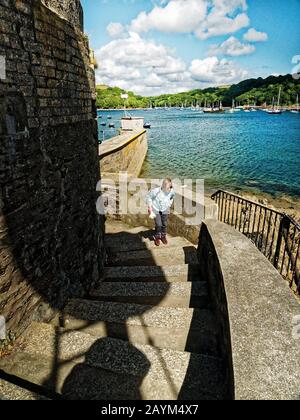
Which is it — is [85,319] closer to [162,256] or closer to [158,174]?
[162,256]

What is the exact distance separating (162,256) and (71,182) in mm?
2945

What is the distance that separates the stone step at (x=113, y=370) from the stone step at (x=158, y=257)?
127 inches

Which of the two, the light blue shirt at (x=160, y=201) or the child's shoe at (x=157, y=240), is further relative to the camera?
the child's shoe at (x=157, y=240)

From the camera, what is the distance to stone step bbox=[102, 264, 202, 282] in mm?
5363

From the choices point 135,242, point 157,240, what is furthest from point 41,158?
point 135,242

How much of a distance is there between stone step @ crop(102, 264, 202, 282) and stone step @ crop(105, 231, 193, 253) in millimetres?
1375

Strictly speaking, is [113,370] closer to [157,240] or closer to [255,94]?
[157,240]

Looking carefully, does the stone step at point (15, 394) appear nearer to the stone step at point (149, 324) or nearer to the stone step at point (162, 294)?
the stone step at point (149, 324)

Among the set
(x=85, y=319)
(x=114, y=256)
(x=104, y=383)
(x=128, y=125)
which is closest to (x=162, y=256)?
(x=114, y=256)

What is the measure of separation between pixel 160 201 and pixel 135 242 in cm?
155

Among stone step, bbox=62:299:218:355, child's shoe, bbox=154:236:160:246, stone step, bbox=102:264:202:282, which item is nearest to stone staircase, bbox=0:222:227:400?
stone step, bbox=62:299:218:355

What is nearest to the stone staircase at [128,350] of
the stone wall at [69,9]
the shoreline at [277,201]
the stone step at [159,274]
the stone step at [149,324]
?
the stone step at [149,324]

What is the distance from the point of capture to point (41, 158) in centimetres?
350

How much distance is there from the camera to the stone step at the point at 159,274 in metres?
5.36
